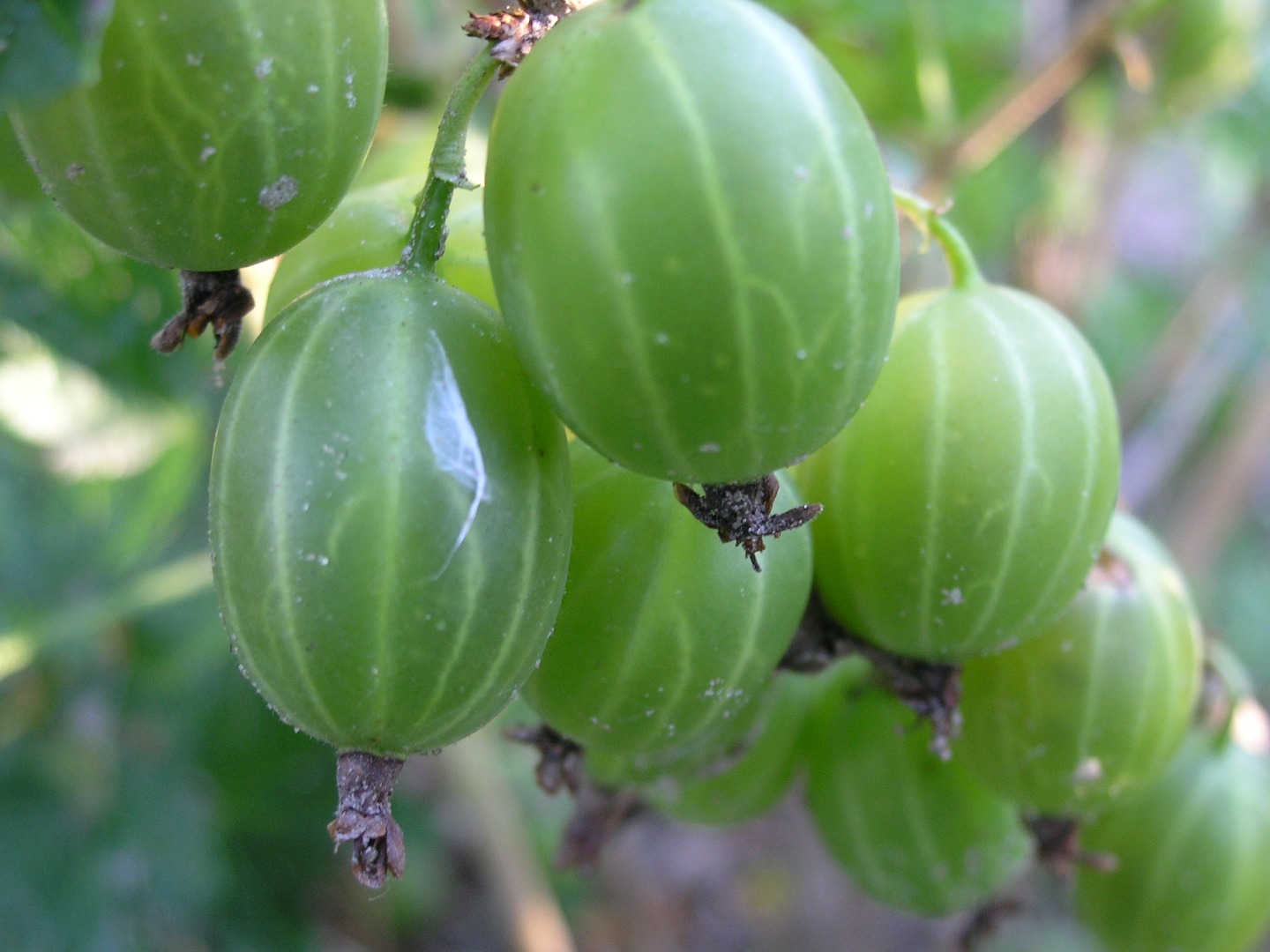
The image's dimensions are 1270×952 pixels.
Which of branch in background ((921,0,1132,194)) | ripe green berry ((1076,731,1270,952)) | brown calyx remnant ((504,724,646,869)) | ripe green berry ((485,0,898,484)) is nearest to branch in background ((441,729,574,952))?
brown calyx remnant ((504,724,646,869))

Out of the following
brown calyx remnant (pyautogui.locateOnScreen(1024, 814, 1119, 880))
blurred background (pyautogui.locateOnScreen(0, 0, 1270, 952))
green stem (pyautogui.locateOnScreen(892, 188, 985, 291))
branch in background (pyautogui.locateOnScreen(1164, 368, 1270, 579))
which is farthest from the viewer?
branch in background (pyautogui.locateOnScreen(1164, 368, 1270, 579))

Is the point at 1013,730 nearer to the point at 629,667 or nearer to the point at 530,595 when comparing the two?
the point at 629,667

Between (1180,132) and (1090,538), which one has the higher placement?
(1090,538)

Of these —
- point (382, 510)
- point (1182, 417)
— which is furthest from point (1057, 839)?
point (1182, 417)

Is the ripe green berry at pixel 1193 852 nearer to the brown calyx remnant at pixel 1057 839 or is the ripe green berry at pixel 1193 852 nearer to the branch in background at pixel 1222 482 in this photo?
the brown calyx remnant at pixel 1057 839

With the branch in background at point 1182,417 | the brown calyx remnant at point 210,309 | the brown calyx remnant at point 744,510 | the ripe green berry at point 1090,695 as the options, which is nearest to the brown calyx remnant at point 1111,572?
the ripe green berry at point 1090,695

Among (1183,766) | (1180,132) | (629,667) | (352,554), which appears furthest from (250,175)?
(1180,132)

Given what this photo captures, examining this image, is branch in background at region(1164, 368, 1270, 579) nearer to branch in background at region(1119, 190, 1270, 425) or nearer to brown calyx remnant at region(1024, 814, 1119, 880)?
branch in background at region(1119, 190, 1270, 425)
